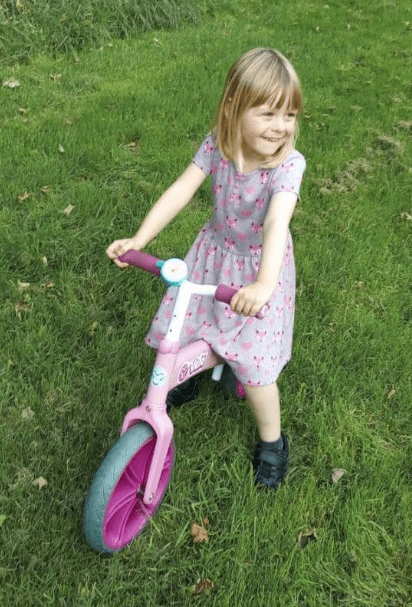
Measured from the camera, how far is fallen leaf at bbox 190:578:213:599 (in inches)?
85.2

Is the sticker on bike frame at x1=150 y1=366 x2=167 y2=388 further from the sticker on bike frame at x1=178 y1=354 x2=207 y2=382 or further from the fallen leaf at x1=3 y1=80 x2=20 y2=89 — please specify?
the fallen leaf at x1=3 y1=80 x2=20 y2=89

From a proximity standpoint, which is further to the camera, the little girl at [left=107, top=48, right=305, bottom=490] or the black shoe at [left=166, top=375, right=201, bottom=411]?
the black shoe at [left=166, top=375, right=201, bottom=411]

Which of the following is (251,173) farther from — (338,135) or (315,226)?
(338,135)

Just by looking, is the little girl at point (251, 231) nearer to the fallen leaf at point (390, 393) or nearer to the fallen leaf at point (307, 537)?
the fallen leaf at point (307, 537)

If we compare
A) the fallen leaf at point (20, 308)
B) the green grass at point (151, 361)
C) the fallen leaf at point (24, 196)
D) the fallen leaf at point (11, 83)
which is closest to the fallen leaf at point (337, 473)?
the green grass at point (151, 361)

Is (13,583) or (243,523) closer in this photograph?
(13,583)

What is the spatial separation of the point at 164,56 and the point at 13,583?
16.9 ft

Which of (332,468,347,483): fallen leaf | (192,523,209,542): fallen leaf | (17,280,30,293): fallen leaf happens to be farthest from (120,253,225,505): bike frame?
(17,280,30,293): fallen leaf

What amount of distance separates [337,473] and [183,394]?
0.75 metres

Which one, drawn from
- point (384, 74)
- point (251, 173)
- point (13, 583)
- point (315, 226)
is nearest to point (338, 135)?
point (315, 226)

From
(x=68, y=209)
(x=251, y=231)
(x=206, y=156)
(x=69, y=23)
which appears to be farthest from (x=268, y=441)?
(x=69, y=23)

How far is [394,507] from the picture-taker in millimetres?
2488

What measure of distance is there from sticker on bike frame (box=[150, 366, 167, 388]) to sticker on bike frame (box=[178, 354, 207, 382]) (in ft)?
0.62

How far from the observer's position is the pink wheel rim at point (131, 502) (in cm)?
215
